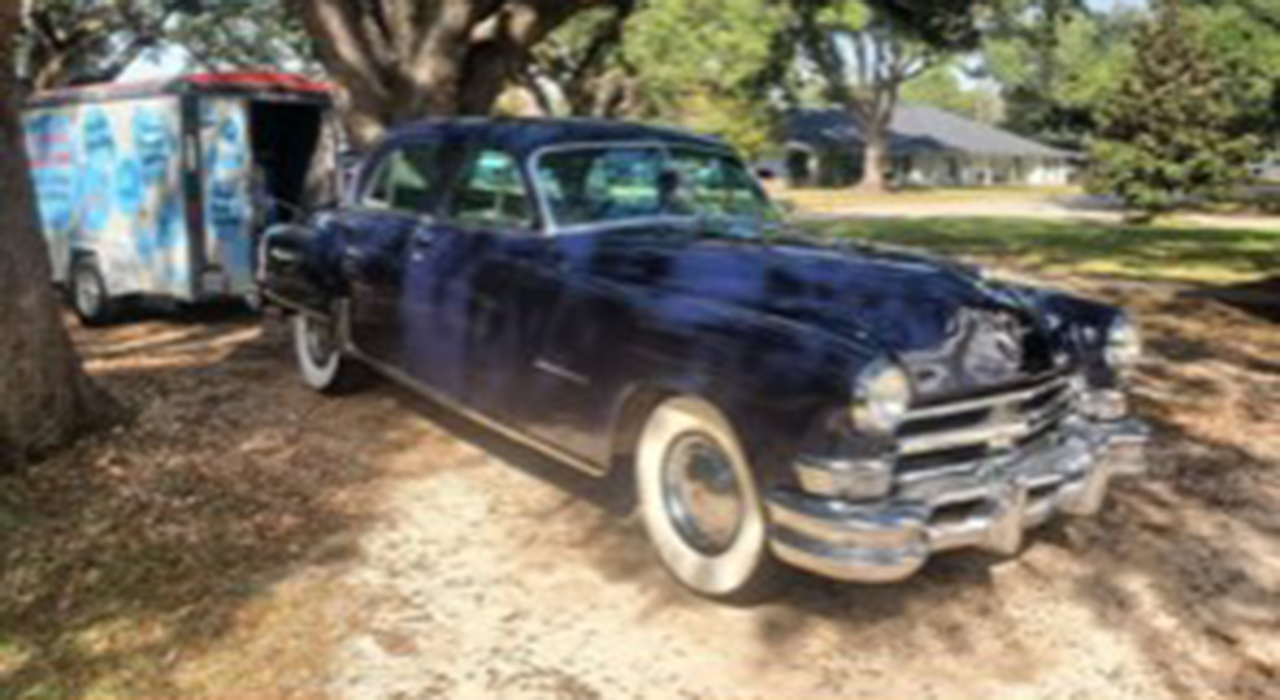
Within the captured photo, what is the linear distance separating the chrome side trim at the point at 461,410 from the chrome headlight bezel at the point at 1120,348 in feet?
7.22

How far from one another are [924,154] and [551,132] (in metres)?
65.2

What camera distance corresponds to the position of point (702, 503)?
427cm

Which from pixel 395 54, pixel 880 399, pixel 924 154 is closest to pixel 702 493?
pixel 880 399

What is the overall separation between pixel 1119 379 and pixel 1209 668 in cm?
123

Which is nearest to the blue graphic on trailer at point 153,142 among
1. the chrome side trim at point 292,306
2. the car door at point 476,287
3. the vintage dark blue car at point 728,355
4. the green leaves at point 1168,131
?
the chrome side trim at point 292,306

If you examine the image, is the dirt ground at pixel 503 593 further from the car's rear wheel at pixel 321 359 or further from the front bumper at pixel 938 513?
the car's rear wheel at pixel 321 359

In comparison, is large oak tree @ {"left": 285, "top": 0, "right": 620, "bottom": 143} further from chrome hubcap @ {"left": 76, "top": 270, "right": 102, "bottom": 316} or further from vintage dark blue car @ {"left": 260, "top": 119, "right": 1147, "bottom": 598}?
vintage dark blue car @ {"left": 260, "top": 119, "right": 1147, "bottom": 598}

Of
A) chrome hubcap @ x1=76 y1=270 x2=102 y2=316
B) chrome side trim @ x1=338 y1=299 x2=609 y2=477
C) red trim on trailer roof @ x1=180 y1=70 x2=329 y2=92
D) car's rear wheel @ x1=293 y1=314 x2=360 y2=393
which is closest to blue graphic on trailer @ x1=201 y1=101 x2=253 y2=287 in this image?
red trim on trailer roof @ x1=180 y1=70 x2=329 y2=92

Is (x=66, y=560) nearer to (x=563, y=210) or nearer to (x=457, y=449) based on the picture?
(x=457, y=449)

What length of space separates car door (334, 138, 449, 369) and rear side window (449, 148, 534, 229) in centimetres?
22

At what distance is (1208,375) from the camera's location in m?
8.12

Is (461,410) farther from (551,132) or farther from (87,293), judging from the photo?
(87,293)

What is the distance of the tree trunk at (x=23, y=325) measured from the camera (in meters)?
5.48

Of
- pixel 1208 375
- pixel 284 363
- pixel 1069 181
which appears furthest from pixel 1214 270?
pixel 1069 181
